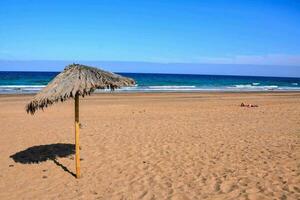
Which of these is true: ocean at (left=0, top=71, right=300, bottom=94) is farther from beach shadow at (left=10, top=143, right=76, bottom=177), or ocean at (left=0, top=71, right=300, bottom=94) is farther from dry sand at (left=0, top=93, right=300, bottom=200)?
beach shadow at (left=10, top=143, right=76, bottom=177)

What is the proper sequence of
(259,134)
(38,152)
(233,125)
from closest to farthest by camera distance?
(38,152) → (259,134) → (233,125)

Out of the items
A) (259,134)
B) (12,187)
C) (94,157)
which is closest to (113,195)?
(12,187)

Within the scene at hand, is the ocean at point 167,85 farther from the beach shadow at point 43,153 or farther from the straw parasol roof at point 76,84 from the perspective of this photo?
the straw parasol roof at point 76,84

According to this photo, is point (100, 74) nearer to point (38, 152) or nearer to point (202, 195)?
point (202, 195)

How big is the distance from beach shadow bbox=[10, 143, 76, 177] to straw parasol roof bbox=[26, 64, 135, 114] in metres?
1.91

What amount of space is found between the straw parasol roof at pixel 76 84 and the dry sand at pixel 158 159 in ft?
5.19

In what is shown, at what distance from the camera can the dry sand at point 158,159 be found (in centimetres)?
631

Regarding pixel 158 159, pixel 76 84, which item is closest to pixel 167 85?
pixel 158 159

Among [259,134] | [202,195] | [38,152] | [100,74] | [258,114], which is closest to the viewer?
[202,195]

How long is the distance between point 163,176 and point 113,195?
3.99 feet

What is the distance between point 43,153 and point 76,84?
134 inches

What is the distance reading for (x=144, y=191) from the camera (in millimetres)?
6285

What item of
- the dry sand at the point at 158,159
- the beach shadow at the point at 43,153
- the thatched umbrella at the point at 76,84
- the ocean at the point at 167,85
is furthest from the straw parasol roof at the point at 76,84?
the ocean at the point at 167,85

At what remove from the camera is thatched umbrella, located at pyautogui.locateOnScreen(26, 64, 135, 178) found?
251 inches
